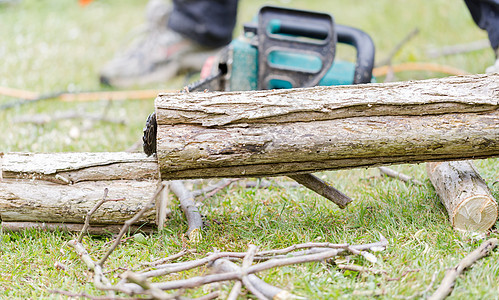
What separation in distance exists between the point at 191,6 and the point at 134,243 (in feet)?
8.93

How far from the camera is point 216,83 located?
2.98m

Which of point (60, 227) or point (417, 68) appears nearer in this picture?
point (60, 227)

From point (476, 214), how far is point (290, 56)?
1.38m

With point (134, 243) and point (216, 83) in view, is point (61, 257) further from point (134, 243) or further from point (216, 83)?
point (216, 83)

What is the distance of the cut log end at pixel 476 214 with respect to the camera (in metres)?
1.92

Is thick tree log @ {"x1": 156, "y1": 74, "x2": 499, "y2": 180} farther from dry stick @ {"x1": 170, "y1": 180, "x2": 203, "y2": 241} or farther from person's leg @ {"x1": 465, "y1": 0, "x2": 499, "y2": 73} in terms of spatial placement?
person's leg @ {"x1": 465, "y1": 0, "x2": 499, "y2": 73}

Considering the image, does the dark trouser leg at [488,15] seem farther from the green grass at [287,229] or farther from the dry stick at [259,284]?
the dry stick at [259,284]

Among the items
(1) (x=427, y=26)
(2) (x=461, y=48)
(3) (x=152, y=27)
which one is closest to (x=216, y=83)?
(3) (x=152, y=27)

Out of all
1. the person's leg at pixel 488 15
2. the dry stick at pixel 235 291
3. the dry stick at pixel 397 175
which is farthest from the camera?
the person's leg at pixel 488 15

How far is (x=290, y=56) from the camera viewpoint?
291cm

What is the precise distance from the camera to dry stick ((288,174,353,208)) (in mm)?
2064

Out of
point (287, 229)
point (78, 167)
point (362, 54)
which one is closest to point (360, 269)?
point (287, 229)

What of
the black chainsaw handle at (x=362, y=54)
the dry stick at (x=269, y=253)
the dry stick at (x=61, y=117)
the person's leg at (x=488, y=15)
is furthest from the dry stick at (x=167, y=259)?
the person's leg at (x=488, y=15)

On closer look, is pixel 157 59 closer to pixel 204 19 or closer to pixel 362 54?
pixel 204 19
